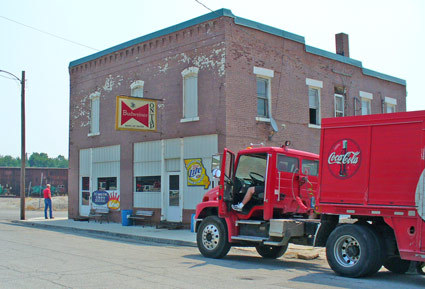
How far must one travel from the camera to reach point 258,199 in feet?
38.0

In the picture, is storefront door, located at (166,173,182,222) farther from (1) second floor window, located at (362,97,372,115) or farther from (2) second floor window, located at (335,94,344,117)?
(1) second floor window, located at (362,97,372,115)

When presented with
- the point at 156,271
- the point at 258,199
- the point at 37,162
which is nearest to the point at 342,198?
the point at 258,199

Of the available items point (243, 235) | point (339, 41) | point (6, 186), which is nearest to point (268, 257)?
point (243, 235)

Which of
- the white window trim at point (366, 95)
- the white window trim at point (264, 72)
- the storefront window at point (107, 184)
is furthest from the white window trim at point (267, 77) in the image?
the storefront window at point (107, 184)

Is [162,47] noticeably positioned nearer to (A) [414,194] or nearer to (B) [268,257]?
(B) [268,257]

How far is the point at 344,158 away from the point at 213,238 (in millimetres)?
3923

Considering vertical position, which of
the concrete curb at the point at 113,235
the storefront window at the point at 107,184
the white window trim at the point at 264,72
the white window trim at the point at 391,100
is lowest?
the concrete curb at the point at 113,235

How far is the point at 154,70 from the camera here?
21.2 meters

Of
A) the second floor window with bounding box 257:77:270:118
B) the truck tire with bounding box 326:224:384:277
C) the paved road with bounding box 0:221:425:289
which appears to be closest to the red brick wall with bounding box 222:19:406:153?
the second floor window with bounding box 257:77:270:118

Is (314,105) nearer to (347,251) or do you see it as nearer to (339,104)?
(339,104)

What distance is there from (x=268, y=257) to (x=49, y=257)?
17.6 ft

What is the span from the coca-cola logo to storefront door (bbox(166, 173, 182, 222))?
10.4m

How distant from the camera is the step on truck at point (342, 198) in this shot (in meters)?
8.80

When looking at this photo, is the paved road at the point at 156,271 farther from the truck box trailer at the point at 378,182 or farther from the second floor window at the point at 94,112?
the second floor window at the point at 94,112
